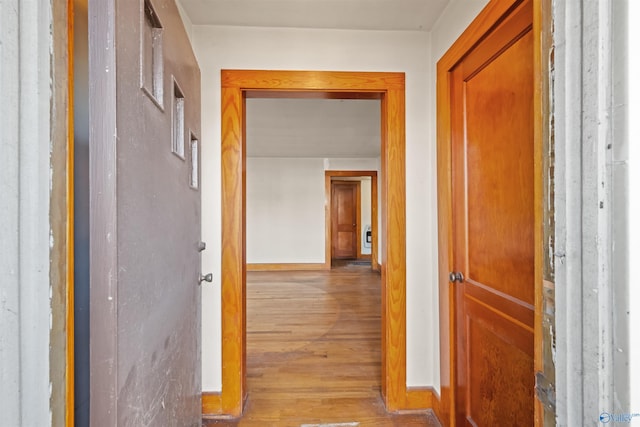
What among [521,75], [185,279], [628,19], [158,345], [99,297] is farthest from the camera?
[185,279]

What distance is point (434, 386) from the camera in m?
1.79

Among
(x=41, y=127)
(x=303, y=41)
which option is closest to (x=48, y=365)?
(x=41, y=127)

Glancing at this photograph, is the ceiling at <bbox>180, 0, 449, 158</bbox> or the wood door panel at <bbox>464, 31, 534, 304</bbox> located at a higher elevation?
the ceiling at <bbox>180, 0, 449, 158</bbox>

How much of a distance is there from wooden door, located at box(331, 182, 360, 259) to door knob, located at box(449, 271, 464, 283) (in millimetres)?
6735

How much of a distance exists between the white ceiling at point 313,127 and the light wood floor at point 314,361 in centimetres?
238

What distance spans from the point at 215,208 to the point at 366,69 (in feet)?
4.08

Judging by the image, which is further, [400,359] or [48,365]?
[400,359]

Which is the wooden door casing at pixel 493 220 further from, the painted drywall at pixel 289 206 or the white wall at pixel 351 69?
the painted drywall at pixel 289 206

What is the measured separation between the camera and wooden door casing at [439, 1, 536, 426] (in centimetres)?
108

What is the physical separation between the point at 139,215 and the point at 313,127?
11.8 ft

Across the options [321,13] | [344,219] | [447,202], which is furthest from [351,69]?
[344,219]

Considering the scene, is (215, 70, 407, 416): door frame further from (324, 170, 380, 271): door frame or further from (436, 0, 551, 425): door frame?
(324, 170, 380, 271): door frame

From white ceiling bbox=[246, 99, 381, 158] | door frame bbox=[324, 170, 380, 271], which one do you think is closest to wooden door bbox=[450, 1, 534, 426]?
white ceiling bbox=[246, 99, 381, 158]

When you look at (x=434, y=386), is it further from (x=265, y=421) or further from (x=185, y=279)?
(x=185, y=279)
